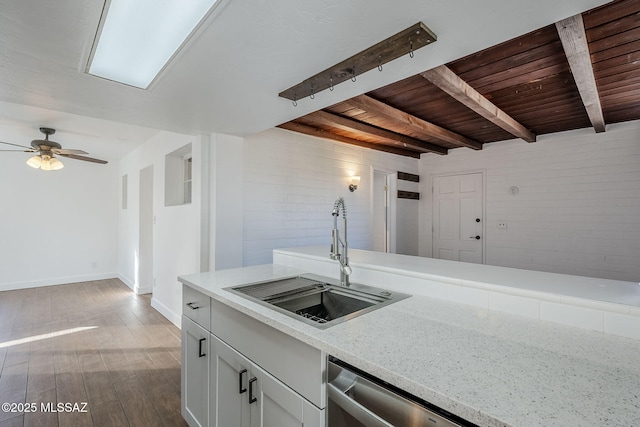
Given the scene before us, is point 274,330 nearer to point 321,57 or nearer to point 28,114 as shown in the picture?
point 321,57

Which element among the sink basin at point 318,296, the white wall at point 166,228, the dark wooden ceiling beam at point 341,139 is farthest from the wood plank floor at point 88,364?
the dark wooden ceiling beam at point 341,139

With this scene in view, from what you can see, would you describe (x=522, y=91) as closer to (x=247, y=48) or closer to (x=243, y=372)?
(x=247, y=48)

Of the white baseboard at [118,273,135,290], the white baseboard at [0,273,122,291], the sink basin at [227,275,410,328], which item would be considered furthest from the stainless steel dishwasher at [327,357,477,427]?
the white baseboard at [0,273,122,291]

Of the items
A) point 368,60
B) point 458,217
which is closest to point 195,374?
point 368,60

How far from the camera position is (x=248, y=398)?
4.36ft

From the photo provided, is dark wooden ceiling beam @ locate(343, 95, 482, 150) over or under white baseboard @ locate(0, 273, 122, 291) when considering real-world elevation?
over

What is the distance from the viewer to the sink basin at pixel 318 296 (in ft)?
5.03

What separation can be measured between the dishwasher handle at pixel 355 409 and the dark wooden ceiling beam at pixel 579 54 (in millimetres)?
2133

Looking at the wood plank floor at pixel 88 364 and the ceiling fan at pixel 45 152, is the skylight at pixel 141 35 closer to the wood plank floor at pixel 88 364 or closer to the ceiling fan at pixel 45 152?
the wood plank floor at pixel 88 364

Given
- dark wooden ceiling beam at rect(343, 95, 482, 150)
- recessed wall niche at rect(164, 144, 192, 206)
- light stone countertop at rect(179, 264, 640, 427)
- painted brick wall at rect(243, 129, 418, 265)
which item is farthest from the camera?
recessed wall niche at rect(164, 144, 192, 206)

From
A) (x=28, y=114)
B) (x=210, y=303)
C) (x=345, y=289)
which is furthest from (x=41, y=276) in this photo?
(x=345, y=289)

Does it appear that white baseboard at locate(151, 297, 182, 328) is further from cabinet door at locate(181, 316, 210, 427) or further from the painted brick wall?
cabinet door at locate(181, 316, 210, 427)

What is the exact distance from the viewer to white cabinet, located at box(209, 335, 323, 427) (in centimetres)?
109

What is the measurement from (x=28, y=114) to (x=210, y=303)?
3.34 m
